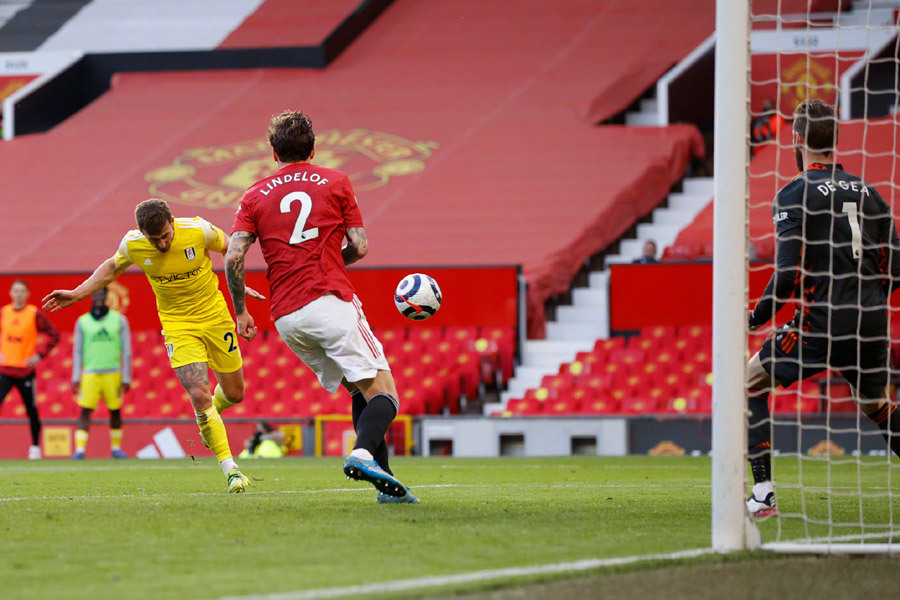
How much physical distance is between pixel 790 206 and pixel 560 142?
1586 centimetres

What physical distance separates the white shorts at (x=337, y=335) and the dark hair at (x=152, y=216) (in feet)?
5.04

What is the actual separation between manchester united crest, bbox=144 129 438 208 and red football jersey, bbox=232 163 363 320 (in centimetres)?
1539

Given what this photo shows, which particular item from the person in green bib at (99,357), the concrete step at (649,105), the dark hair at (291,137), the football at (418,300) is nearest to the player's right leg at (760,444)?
the football at (418,300)

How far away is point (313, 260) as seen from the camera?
5.64m

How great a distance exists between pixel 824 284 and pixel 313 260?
91.0 inches

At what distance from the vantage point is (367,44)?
25359 millimetres

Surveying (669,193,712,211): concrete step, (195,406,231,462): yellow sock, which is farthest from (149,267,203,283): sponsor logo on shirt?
(669,193,712,211): concrete step

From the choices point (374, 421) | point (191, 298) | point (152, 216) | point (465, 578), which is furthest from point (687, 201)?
point (465, 578)

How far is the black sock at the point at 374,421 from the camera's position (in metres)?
5.46

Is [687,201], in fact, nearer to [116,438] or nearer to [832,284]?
[116,438]

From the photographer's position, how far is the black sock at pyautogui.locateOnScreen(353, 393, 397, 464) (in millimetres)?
5457

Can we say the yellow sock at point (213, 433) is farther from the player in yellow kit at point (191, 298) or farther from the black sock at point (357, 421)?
the black sock at point (357, 421)

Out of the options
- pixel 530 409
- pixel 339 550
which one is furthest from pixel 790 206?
pixel 530 409

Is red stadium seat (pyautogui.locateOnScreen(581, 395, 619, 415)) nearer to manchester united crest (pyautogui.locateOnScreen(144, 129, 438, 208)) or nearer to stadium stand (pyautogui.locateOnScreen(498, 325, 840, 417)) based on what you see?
stadium stand (pyautogui.locateOnScreen(498, 325, 840, 417))
